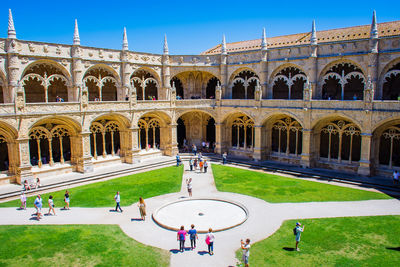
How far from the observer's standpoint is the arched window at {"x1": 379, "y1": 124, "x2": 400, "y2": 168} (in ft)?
86.7

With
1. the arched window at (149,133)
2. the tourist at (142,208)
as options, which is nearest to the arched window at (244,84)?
the arched window at (149,133)

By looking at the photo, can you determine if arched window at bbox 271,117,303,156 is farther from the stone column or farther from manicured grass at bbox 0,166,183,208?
manicured grass at bbox 0,166,183,208

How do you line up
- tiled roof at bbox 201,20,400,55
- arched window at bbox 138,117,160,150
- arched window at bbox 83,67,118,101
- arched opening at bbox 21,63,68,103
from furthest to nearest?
arched window at bbox 138,117,160,150 < arched window at bbox 83,67,118,101 < tiled roof at bbox 201,20,400,55 < arched opening at bbox 21,63,68,103

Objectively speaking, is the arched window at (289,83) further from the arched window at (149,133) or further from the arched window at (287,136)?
the arched window at (149,133)

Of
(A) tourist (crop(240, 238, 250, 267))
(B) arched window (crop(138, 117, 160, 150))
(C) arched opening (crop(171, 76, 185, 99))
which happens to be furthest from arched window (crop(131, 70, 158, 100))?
(A) tourist (crop(240, 238, 250, 267))

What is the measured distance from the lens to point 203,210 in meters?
20.0

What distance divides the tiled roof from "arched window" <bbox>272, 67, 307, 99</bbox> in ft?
11.8

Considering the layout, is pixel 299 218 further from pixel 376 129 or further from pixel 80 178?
pixel 80 178

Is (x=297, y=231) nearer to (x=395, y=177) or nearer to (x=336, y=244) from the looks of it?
(x=336, y=244)

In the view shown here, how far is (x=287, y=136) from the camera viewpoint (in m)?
32.9

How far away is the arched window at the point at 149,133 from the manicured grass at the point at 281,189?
31.8 ft

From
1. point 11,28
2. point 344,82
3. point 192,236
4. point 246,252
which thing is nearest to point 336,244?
point 246,252

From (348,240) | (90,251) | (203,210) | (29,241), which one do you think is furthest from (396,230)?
(29,241)

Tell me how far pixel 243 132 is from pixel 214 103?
4667mm
